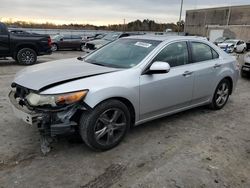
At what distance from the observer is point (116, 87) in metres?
3.53

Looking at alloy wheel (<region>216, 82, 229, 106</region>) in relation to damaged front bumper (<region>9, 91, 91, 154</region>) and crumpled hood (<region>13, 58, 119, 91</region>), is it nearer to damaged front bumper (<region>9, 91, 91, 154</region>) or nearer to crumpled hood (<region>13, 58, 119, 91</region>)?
crumpled hood (<region>13, 58, 119, 91</region>)

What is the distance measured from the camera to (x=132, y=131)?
439cm

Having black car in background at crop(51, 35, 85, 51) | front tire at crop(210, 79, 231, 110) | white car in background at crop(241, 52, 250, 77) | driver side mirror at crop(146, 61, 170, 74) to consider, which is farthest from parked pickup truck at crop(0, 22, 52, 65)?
driver side mirror at crop(146, 61, 170, 74)

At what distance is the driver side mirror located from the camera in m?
3.83

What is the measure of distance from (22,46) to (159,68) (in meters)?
9.07

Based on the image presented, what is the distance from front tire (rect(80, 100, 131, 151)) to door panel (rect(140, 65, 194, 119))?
387 mm

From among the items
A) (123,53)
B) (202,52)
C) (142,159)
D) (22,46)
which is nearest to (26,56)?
(22,46)

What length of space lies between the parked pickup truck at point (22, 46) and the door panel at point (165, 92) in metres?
8.62

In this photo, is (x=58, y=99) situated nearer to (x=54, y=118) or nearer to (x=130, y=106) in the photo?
(x=54, y=118)

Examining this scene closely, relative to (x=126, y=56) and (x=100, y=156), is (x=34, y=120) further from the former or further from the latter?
(x=126, y=56)

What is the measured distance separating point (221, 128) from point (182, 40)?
1.68m

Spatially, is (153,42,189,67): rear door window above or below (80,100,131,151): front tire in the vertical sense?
above

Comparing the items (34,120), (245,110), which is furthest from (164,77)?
(245,110)

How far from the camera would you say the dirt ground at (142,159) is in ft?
9.97
